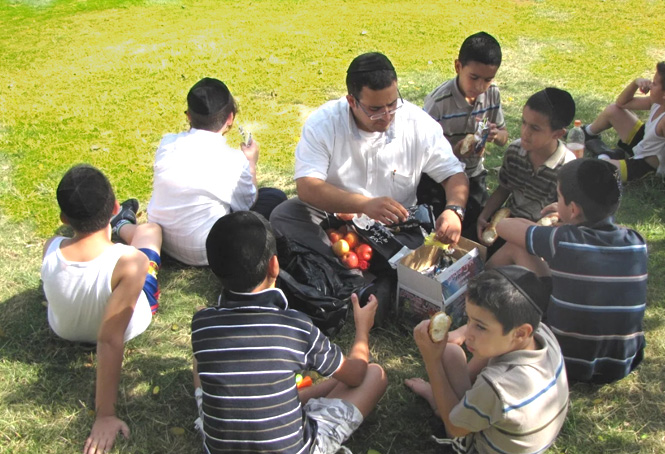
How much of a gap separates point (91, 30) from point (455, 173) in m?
9.19

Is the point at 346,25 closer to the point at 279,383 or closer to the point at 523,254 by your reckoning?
the point at 523,254

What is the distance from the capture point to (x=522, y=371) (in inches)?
94.7

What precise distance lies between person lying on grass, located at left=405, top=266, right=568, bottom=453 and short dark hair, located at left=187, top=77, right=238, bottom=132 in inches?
97.9

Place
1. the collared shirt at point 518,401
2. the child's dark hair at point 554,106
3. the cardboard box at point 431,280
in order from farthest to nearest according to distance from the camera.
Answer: the child's dark hair at point 554,106 → the cardboard box at point 431,280 → the collared shirt at point 518,401

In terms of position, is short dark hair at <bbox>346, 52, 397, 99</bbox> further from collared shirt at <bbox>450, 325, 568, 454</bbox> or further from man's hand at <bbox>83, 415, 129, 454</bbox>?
man's hand at <bbox>83, 415, 129, 454</bbox>

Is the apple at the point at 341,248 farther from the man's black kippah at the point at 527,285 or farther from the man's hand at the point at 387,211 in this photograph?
the man's black kippah at the point at 527,285

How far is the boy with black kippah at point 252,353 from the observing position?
2420mm

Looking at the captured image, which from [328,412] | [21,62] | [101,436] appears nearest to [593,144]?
[328,412]

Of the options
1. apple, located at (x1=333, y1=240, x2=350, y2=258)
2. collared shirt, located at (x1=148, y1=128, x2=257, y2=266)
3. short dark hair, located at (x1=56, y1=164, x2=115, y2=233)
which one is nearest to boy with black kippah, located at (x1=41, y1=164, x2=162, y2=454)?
Result: short dark hair, located at (x1=56, y1=164, x2=115, y2=233)

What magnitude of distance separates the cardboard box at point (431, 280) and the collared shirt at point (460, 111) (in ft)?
4.11

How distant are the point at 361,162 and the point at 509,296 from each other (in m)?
1.96

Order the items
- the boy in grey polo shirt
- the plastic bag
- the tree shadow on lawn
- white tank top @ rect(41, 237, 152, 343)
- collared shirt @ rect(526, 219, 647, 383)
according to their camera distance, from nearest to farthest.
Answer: collared shirt @ rect(526, 219, 647, 383)
the tree shadow on lawn
white tank top @ rect(41, 237, 152, 343)
the plastic bag
the boy in grey polo shirt

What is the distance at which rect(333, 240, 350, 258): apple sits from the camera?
157 inches

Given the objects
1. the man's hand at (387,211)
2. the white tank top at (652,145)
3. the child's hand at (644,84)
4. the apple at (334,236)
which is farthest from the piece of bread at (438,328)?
the child's hand at (644,84)
